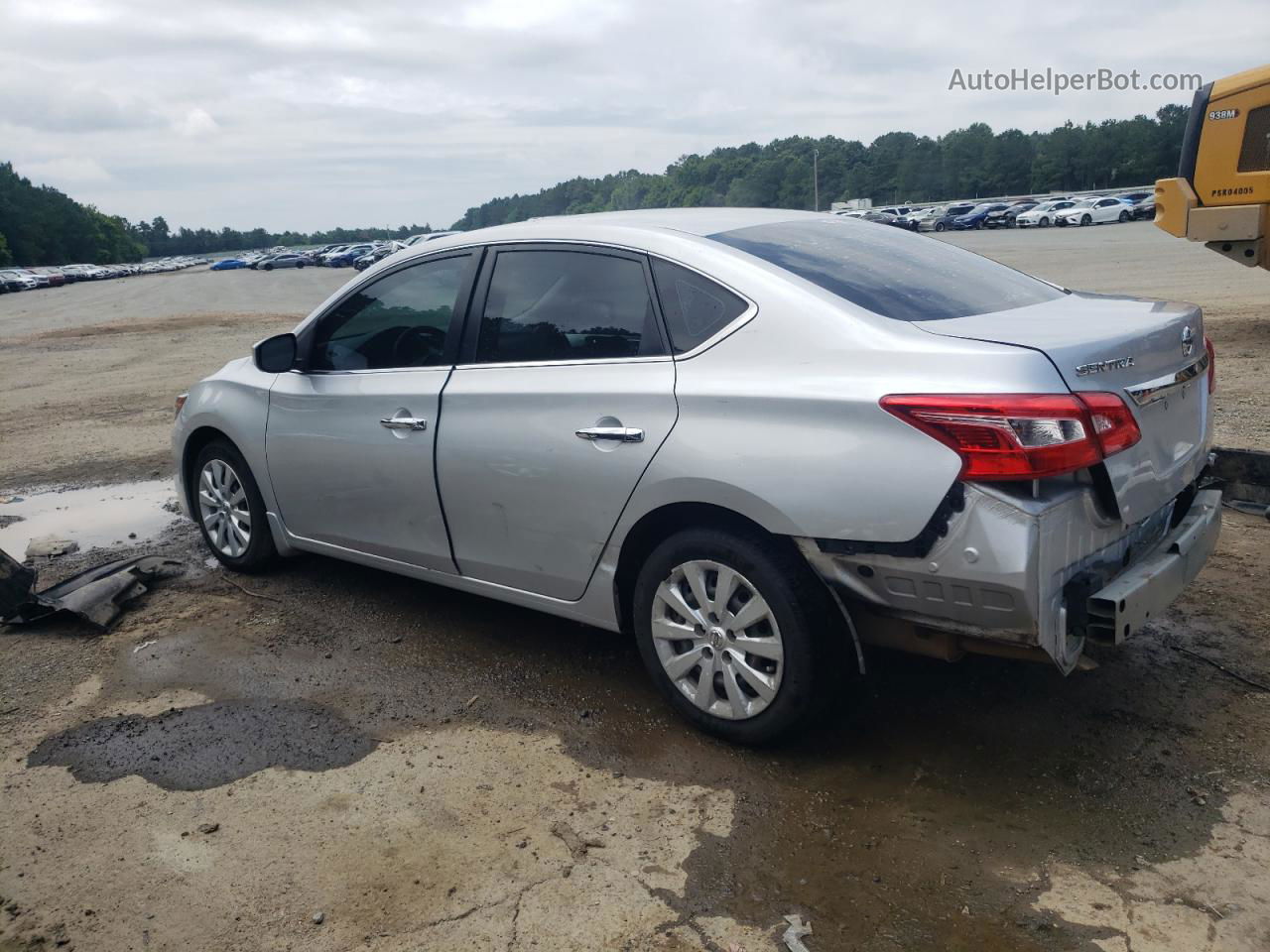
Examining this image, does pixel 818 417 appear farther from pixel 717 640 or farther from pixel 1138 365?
pixel 1138 365

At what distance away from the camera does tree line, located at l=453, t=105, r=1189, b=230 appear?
95.4 metres

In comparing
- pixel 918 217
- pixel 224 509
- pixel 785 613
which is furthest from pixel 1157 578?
pixel 918 217

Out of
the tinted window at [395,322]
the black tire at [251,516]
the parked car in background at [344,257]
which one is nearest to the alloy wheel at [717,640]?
the tinted window at [395,322]

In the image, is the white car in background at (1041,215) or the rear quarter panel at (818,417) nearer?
the rear quarter panel at (818,417)

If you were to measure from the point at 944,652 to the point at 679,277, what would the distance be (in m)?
1.50

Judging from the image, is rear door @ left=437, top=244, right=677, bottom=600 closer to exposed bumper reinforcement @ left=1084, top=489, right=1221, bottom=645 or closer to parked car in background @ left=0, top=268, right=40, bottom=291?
exposed bumper reinforcement @ left=1084, top=489, right=1221, bottom=645

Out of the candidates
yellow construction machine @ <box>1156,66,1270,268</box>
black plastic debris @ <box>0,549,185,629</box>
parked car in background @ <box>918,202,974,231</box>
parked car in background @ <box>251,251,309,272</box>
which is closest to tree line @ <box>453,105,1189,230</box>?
parked car in background @ <box>251,251,309,272</box>

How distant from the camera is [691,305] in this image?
12.1ft

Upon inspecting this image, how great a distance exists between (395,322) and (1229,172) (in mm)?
9564

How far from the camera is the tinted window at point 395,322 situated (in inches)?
178

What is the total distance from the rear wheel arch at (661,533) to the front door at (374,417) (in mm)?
891

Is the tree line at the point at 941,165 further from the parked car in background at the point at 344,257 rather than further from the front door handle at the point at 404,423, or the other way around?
the front door handle at the point at 404,423

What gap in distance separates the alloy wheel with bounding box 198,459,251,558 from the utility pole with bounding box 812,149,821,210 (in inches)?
3949

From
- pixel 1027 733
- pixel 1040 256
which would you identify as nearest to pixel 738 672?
pixel 1027 733
